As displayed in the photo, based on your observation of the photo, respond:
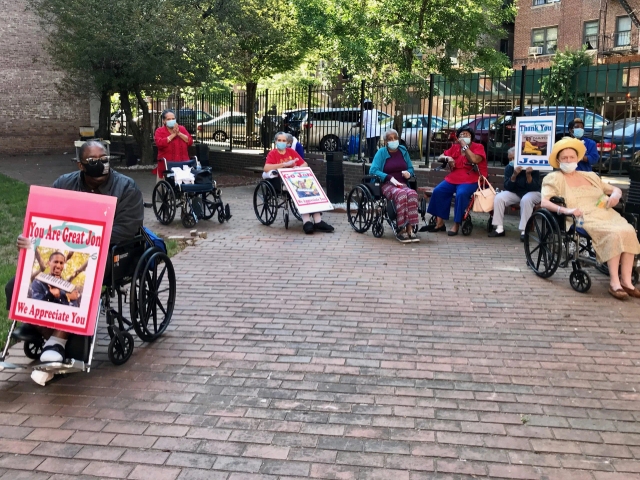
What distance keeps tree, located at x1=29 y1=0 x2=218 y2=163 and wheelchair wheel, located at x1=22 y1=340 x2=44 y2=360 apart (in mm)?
13471

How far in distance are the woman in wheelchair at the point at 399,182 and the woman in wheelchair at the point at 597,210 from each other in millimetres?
2459

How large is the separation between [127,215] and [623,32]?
3318 cm

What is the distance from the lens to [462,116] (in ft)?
43.0

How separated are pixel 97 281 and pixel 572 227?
502 cm

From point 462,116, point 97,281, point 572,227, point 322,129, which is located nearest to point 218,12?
A: point 322,129

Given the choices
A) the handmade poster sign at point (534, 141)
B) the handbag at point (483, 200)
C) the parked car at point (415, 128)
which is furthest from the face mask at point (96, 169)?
the parked car at point (415, 128)

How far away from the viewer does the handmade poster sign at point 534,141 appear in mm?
9766

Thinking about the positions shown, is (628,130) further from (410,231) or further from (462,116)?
(410,231)

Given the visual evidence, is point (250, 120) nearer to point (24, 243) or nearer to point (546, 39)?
point (24, 243)

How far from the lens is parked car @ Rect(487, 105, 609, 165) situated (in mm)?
12109

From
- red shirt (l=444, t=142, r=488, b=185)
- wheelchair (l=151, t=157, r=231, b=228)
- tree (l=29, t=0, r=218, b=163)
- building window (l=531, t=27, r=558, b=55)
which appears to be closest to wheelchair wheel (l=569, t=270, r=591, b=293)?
red shirt (l=444, t=142, r=488, b=185)

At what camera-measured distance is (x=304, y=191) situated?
428 inches

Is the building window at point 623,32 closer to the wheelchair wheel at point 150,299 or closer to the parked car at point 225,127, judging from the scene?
the parked car at point 225,127

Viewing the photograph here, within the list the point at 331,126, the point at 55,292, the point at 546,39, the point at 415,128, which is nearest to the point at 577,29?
the point at 546,39
